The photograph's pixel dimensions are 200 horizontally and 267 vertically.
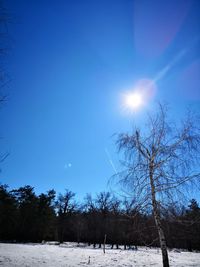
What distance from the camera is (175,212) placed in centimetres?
793

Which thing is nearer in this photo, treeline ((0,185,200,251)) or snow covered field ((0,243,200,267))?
snow covered field ((0,243,200,267))

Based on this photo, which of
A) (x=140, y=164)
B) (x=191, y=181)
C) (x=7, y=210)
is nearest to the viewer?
(x=191, y=181)

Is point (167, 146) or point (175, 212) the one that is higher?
point (167, 146)

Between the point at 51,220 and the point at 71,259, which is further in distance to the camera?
the point at 51,220

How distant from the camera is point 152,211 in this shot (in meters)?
8.91

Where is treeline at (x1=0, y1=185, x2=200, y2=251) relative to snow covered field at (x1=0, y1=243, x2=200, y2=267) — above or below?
above

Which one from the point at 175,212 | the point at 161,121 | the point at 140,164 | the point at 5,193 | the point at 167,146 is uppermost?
the point at 5,193

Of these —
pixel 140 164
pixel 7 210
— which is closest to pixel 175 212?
pixel 140 164

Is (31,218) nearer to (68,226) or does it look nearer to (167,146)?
(68,226)

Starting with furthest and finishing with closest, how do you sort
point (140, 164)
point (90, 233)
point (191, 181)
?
point (90, 233), point (140, 164), point (191, 181)

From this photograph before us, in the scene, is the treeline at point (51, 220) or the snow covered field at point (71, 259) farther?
the treeline at point (51, 220)

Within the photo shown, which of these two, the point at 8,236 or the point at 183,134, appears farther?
the point at 8,236

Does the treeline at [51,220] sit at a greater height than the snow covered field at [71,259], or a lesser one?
greater

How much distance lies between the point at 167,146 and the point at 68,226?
5116cm
